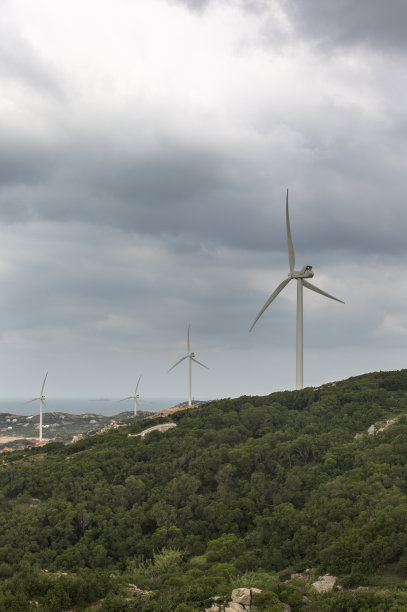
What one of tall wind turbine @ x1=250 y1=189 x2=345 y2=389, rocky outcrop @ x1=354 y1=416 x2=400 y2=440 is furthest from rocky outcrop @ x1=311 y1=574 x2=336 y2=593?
tall wind turbine @ x1=250 y1=189 x2=345 y2=389

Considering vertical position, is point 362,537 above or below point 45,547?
above

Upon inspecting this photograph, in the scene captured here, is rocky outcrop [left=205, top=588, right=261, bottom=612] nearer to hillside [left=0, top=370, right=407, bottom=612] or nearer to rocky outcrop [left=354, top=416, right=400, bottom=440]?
hillside [left=0, top=370, right=407, bottom=612]

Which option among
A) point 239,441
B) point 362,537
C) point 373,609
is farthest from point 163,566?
point 239,441

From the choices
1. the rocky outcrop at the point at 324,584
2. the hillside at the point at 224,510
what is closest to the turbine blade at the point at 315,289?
the hillside at the point at 224,510

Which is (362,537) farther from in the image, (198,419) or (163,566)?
(198,419)

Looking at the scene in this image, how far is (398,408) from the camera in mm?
70438

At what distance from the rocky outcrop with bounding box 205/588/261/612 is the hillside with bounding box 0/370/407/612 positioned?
720 millimetres

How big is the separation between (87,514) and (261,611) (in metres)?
35.2

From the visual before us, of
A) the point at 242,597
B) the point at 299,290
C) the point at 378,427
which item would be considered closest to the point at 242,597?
the point at 242,597

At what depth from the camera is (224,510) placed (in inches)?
2132

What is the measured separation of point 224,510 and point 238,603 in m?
27.6

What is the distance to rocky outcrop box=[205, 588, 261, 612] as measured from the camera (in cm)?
2691

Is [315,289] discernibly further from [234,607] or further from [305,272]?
[234,607]

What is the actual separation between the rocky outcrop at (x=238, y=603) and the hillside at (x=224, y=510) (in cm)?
72
